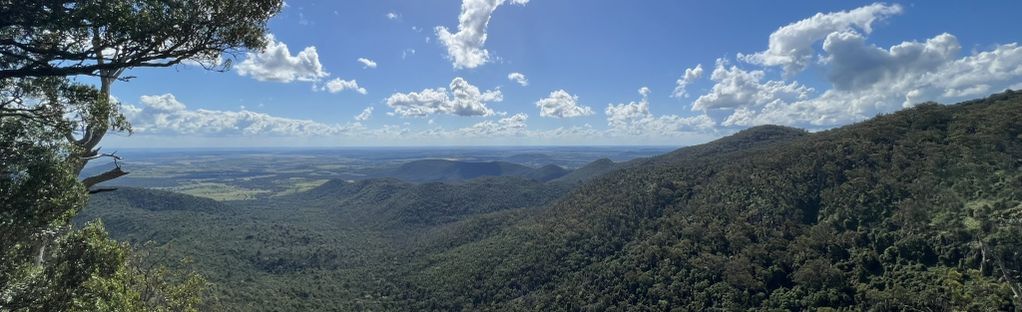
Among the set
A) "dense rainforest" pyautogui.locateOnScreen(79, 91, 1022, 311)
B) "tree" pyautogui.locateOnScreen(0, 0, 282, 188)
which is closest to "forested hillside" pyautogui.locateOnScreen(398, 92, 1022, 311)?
"dense rainforest" pyautogui.locateOnScreen(79, 91, 1022, 311)

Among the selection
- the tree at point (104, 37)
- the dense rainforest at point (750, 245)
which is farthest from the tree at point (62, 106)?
the dense rainforest at point (750, 245)

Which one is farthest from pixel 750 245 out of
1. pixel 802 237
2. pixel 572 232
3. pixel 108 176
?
pixel 108 176

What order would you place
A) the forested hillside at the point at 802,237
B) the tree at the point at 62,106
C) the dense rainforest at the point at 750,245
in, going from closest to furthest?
1. the tree at the point at 62,106
2. the forested hillside at the point at 802,237
3. the dense rainforest at the point at 750,245

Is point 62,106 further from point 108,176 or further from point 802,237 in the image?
point 802,237

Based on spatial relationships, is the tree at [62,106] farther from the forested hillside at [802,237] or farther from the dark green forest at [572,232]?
the forested hillside at [802,237]

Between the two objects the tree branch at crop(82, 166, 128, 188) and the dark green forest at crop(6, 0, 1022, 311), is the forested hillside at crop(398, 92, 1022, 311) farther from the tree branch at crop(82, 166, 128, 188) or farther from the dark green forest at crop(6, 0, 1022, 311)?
the tree branch at crop(82, 166, 128, 188)

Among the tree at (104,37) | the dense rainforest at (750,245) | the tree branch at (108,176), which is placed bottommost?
the dense rainforest at (750,245)

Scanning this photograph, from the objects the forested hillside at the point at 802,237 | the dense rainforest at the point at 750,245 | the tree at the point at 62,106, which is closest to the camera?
the tree at the point at 62,106

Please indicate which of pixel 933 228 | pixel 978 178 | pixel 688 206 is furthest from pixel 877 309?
pixel 688 206
